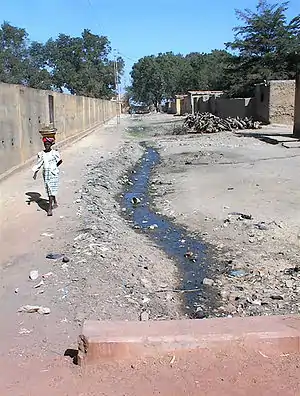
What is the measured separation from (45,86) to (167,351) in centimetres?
6130

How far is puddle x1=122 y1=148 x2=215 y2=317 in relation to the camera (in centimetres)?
528

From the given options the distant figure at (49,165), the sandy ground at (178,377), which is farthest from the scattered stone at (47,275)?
the distant figure at (49,165)

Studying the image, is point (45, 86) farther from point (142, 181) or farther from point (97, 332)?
point (97, 332)

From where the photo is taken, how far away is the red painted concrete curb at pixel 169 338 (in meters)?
3.13

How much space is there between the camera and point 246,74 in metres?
36.5

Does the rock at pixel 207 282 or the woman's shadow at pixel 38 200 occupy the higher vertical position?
the woman's shadow at pixel 38 200

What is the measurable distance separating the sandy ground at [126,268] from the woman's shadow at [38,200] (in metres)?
0.08

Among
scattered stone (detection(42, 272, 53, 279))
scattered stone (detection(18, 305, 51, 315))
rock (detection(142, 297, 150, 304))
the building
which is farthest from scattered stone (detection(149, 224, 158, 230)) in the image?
the building

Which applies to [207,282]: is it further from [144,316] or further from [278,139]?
[278,139]

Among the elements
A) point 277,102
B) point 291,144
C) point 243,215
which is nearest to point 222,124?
point 277,102

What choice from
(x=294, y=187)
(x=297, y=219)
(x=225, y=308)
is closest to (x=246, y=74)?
(x=294, y=187)

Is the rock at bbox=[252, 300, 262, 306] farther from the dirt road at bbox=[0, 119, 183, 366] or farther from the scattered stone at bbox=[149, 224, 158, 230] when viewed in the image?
the scattered stone at bbox=[149, 224, 158, 230]

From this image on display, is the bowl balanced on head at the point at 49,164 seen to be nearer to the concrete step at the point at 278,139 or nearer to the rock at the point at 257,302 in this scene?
the rock at the point at 257,302

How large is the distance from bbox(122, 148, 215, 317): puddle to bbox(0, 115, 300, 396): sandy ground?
149 millimetres
